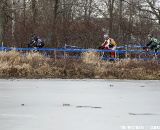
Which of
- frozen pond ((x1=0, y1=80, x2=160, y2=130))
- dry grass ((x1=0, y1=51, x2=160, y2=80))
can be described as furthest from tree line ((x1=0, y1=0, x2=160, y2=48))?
frozen pond ((x1=0, y1=80, x2=160, y2=130))

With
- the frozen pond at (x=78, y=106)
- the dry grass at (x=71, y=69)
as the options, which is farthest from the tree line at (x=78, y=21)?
the frozen pond at (x=78, y=106)

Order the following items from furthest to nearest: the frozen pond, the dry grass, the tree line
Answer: the tree line
the dry grass
the frozen pond

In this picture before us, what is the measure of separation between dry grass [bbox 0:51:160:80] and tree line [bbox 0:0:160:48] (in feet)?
44.3

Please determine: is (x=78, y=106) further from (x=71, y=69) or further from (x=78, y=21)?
(x=78, y=21)

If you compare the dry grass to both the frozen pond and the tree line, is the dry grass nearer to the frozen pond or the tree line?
the frozen pond

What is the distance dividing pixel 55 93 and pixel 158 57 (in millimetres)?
12732

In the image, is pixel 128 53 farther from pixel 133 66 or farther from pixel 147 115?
pixel 147 115

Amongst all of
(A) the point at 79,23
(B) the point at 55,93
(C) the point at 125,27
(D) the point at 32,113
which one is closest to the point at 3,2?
(A) the point at 79,23

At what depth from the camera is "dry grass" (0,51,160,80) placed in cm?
2352

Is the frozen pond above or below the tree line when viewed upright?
below

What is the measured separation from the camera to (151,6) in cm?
4722

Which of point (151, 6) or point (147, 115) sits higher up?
point (151, 6)

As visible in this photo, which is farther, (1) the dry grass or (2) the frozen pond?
(1) the dry grass

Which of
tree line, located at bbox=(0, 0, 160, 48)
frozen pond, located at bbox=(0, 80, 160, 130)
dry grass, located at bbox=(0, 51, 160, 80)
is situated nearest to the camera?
frozen pond, located at bbox=(0, 80, 160, 130)
